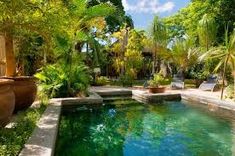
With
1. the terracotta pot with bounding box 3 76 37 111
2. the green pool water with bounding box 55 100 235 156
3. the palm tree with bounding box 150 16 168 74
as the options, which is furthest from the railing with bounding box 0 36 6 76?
the palm tree with bounding box 150 16 168 74

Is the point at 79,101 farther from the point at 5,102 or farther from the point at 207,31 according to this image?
the point at 207,31

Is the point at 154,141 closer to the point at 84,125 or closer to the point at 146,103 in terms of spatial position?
the point at 84,125

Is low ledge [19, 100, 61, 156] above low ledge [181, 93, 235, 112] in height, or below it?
below

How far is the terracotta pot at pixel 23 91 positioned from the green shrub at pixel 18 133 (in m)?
0.39

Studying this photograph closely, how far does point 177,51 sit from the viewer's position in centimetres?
2453

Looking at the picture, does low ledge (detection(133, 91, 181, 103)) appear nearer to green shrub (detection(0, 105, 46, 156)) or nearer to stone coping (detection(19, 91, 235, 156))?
stone coping (detection(19, 91, 235, 156))

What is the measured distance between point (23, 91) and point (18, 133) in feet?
10.4

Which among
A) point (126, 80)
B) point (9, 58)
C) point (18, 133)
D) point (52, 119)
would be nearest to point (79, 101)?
point (9, 58)

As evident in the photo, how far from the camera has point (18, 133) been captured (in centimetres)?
756

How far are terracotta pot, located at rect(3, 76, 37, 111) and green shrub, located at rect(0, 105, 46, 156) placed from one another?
15.3 inches

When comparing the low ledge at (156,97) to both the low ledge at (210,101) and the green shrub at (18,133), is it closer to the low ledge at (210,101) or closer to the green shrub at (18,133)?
the low ledge at (210,101)

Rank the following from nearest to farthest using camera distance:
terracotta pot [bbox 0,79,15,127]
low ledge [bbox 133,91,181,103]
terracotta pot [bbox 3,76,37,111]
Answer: terracotta pot [bbox 0,79,15,127] → terracotta pot [bbox 3,76,37,111] → low ledge [bbox 133,91,181,103]

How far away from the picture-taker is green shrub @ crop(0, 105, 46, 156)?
6.17 m

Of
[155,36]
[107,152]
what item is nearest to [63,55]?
[107,152]
